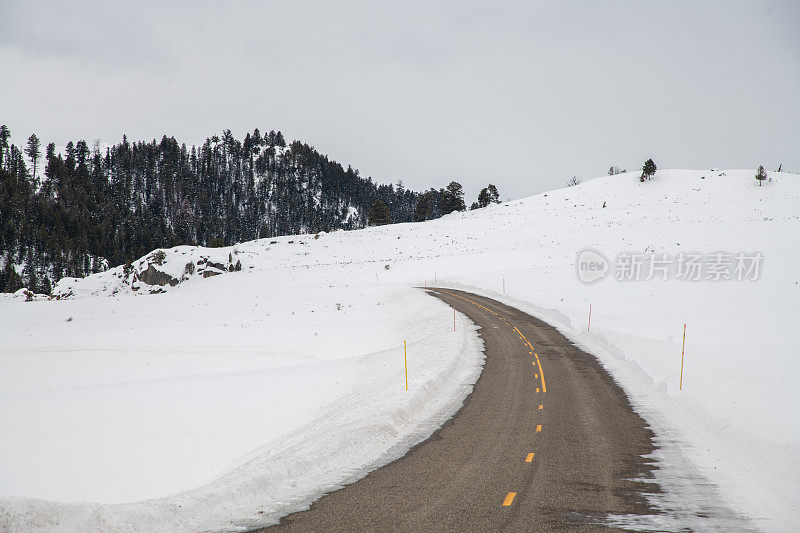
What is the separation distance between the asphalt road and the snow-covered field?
61 centimetres

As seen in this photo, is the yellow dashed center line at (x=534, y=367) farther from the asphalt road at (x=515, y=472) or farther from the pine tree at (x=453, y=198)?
the pine tree at (x=453, y=198)

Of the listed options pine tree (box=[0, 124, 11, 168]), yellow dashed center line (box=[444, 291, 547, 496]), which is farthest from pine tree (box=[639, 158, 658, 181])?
pine tree (box=[0, 124, 11, 168])

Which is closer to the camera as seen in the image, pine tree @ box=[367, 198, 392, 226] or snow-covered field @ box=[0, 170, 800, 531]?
Answer: snow-covered field @ box=[0, 170, 800, 531]

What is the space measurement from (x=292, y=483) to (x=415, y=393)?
17.7 feet

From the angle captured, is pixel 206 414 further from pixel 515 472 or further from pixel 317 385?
pixel 515 472

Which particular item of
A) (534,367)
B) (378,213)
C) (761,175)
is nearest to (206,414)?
(534,367)

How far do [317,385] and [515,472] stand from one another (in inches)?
361

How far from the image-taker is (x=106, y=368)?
18.9 m

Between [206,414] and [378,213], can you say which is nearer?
[206,414]

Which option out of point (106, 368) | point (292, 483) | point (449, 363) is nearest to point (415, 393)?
point (449, 363)

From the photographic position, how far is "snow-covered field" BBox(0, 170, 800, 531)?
24.9 ft

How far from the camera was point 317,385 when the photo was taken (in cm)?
1537

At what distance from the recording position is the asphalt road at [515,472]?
6211mm

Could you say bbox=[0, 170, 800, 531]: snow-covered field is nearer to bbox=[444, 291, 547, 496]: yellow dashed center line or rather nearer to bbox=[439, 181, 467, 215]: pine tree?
bbox=[444, 291, 547, 496]: yellow dashed center line
